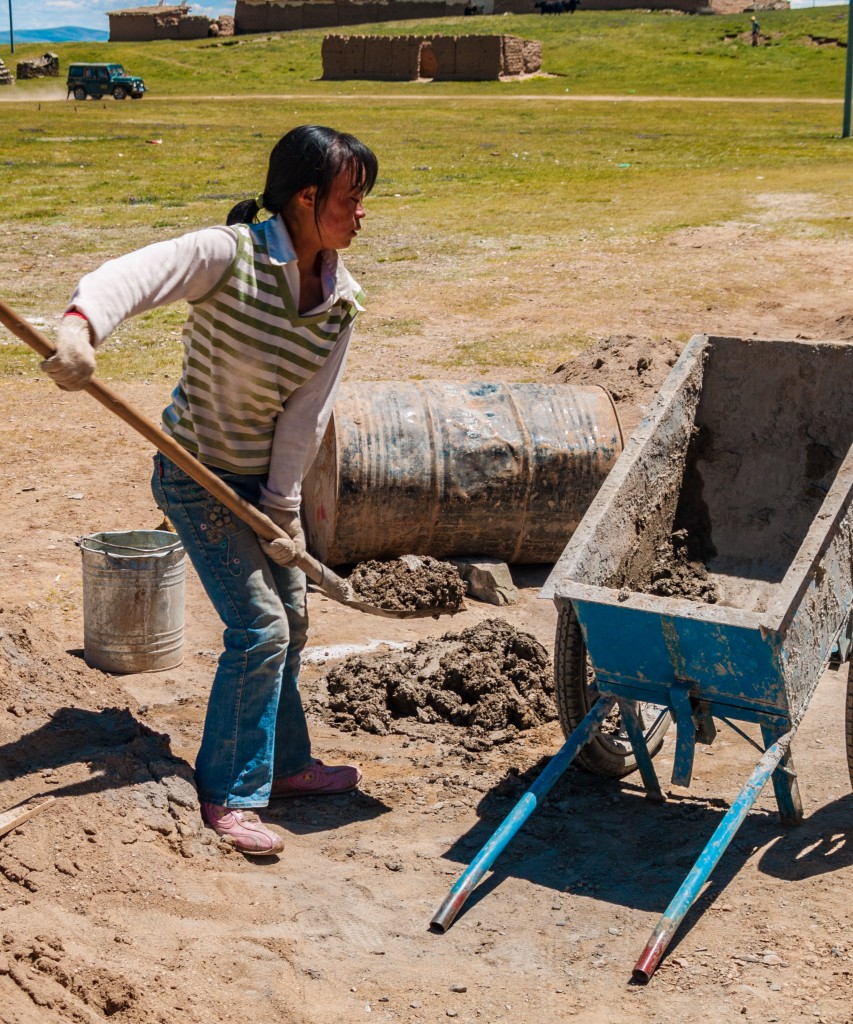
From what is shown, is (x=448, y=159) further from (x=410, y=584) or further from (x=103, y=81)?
(x=103, y=81)

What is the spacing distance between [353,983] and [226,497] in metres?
1.36

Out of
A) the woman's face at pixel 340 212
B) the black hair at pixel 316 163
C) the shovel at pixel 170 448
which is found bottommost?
the shovel at pixel 170 448

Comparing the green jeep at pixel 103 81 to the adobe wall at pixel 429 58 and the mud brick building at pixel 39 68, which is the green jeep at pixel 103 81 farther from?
the mud brick building at pixel 39 68

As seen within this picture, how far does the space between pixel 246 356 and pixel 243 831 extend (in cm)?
146

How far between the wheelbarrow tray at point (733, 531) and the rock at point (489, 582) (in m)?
1.01

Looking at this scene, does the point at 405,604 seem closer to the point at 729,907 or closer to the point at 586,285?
the point at 729,907

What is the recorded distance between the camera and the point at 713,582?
5887 millimetres

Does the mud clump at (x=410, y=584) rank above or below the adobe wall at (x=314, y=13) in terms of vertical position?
below

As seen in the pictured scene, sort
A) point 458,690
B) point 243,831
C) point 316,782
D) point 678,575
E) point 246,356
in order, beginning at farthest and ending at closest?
point 678,575 → point 458,690 → point 316,782 → point 243,831 → point 246,356

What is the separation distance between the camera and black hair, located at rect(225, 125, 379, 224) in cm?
356

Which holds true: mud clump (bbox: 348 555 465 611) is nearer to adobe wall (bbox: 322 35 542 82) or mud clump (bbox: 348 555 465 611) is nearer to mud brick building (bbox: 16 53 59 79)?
adobe wall (bbox: 322 35 542 82)

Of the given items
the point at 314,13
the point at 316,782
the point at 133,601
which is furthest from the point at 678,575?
the point at 314,13

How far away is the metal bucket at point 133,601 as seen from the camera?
5.18 meters

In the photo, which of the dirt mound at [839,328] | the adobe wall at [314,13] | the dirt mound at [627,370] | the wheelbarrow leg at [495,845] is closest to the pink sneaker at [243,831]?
the wheelbarrow leg at [495,845]
